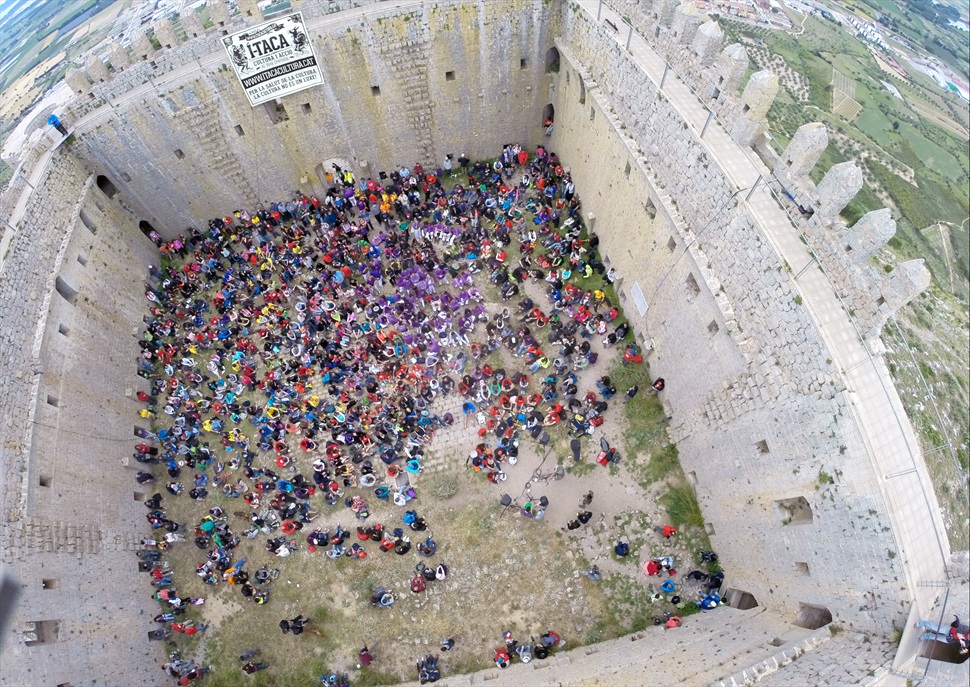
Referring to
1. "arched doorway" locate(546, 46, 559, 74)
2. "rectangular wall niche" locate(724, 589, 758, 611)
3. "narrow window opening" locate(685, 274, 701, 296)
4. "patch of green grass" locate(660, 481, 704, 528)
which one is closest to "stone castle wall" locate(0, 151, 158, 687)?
"patch of green grass" locate(660, 481, 704, 528)

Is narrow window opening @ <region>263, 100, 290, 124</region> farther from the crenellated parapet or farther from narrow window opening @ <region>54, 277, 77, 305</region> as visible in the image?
the crenellated parapet

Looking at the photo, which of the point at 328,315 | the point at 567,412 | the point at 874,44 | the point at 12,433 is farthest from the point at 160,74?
the point at 874,44

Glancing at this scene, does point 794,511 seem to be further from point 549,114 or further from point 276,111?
point 276,111

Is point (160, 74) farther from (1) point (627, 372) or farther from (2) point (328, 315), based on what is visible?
Answer: (1) point (627, 372)

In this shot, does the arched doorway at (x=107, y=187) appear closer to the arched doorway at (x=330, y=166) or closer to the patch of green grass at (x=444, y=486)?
the arched doorway at (x=330, y=166)

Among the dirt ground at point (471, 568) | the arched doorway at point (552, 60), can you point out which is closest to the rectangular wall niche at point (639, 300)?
the dirt ground at point (471, 568)

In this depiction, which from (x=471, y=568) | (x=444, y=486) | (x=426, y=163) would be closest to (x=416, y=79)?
(x=426, y=163)

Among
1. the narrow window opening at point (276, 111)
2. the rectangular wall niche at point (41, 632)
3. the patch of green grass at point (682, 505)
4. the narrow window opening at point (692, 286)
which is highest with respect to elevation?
the narrow window opening at point (276, 111)
